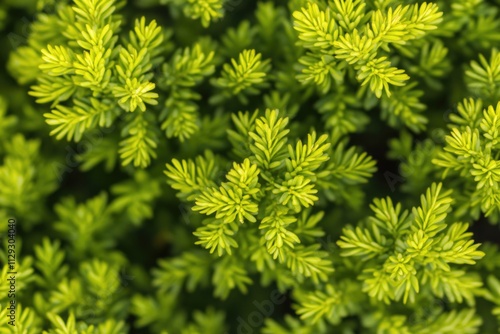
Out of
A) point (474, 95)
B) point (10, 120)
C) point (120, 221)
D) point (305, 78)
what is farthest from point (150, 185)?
point (474, 95)

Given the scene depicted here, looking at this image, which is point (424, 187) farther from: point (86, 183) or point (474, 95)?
point (86, 183)

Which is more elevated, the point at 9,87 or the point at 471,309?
the point at 9,87

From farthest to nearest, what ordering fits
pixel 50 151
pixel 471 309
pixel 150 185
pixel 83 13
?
pixel 50 151, pixel 150 185, pixel 471 309, pixel 83 13

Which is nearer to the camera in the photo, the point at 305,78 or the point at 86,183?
the point at 305,78

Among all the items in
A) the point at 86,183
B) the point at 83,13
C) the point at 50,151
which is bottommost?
the point at 86,183

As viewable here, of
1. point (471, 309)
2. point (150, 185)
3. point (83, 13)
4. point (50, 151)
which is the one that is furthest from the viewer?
point (50, 151)

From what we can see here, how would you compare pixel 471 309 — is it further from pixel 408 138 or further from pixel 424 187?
pixel 408 138
